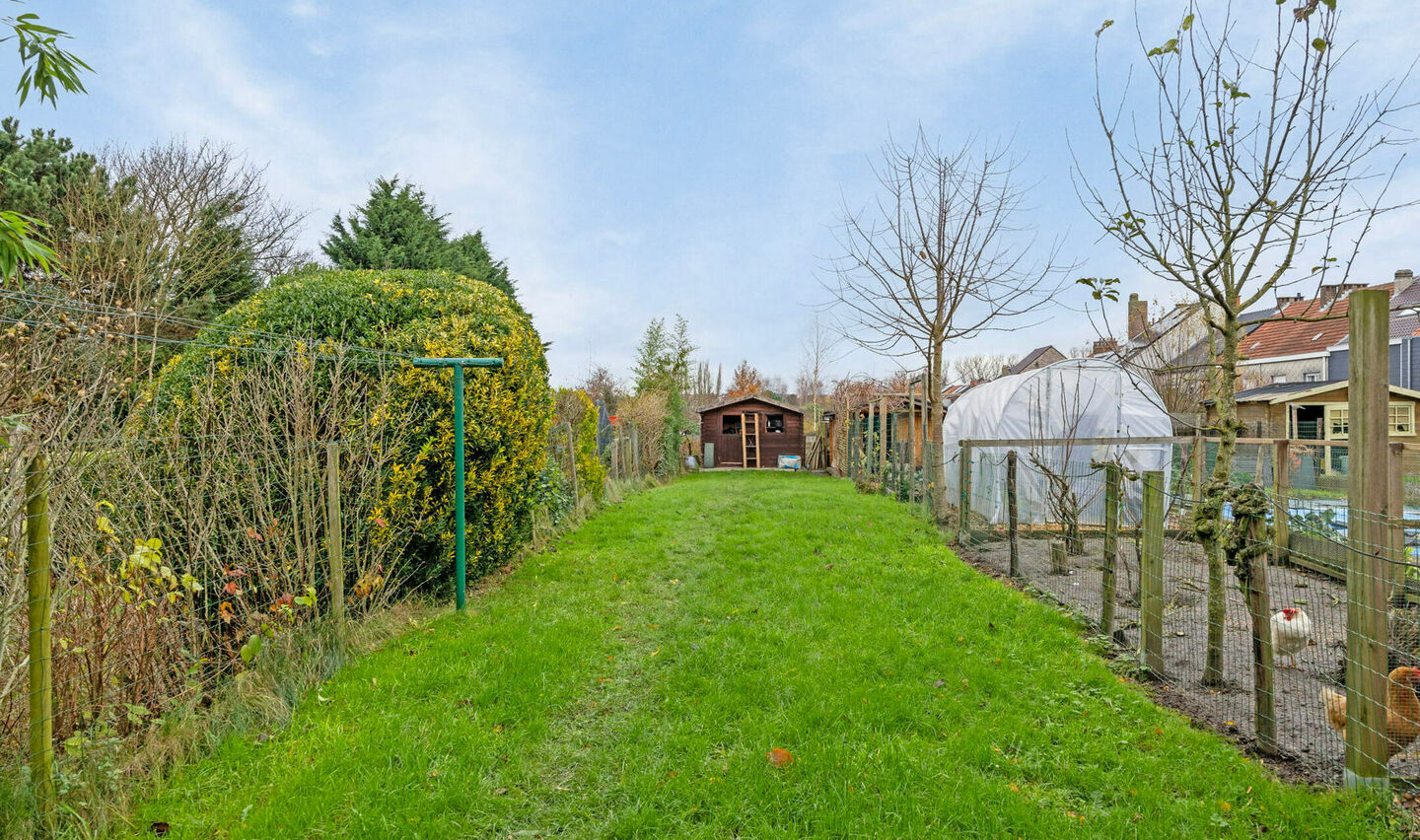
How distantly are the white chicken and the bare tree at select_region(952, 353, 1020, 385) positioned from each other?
3792 centimetres

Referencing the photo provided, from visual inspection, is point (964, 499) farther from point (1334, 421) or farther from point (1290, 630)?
point (1334, 421)

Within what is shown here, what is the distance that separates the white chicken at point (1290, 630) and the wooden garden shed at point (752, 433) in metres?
22.3

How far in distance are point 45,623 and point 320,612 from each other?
7.14 feet

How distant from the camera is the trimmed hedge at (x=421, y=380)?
4910 millimetres

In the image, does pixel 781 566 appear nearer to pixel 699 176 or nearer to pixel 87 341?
pixel 87 341

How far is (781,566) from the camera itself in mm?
7008

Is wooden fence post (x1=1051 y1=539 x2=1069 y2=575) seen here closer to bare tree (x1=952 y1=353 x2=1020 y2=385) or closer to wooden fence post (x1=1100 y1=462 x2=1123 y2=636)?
wooden fence post (x1=1100 y1=462 x2=1123 y2=636)

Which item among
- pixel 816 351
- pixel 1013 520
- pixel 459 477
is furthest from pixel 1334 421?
pixel 459 477

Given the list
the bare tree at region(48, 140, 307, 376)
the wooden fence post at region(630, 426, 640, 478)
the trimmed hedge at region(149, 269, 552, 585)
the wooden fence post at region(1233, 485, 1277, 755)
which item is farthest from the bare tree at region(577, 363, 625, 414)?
the wooden fence post at region(1233, 485, 1277, 755)

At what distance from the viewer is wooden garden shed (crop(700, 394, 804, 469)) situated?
26.7m

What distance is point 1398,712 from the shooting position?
2811mm

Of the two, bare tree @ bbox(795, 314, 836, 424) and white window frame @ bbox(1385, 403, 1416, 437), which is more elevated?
bare tree @ bbox(795, 314, 836, 424)

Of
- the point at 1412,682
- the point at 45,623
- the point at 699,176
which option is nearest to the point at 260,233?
the point at 699,176

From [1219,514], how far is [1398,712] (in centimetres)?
113
